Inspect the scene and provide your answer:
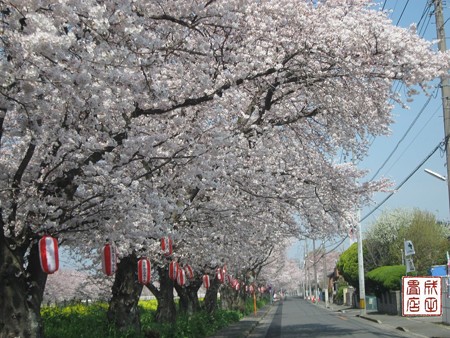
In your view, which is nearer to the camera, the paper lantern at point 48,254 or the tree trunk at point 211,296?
the paper lantern at point 48,254

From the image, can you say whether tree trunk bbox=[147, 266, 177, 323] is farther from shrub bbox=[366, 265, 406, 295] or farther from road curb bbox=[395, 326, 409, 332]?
shrub bbox=[366, 265, 406, 295]

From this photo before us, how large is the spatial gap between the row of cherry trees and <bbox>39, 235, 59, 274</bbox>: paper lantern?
0.28m

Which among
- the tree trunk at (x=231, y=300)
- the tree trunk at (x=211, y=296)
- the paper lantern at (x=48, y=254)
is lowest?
the tree trunk at (x=231, y=300)

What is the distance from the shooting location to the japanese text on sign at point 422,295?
668 inches

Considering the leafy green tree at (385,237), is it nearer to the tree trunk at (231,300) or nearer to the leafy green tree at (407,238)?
the leafy green tree at (407,238)

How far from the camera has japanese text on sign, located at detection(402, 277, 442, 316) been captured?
17.0 metres

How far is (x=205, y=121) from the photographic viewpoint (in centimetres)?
1368

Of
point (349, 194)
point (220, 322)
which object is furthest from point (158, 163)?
point (220, 322)

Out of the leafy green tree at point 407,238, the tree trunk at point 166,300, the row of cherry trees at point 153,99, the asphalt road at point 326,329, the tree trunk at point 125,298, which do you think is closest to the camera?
the row of cherry trees at point 153,99

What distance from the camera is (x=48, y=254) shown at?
10039 mm

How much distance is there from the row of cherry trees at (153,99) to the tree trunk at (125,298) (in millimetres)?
1872

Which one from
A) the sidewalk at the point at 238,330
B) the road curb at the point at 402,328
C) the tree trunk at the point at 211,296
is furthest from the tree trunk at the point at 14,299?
the tree trunk at the point at 211,296

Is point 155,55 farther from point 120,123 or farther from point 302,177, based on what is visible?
point 302,177

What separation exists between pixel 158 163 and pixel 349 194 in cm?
730
